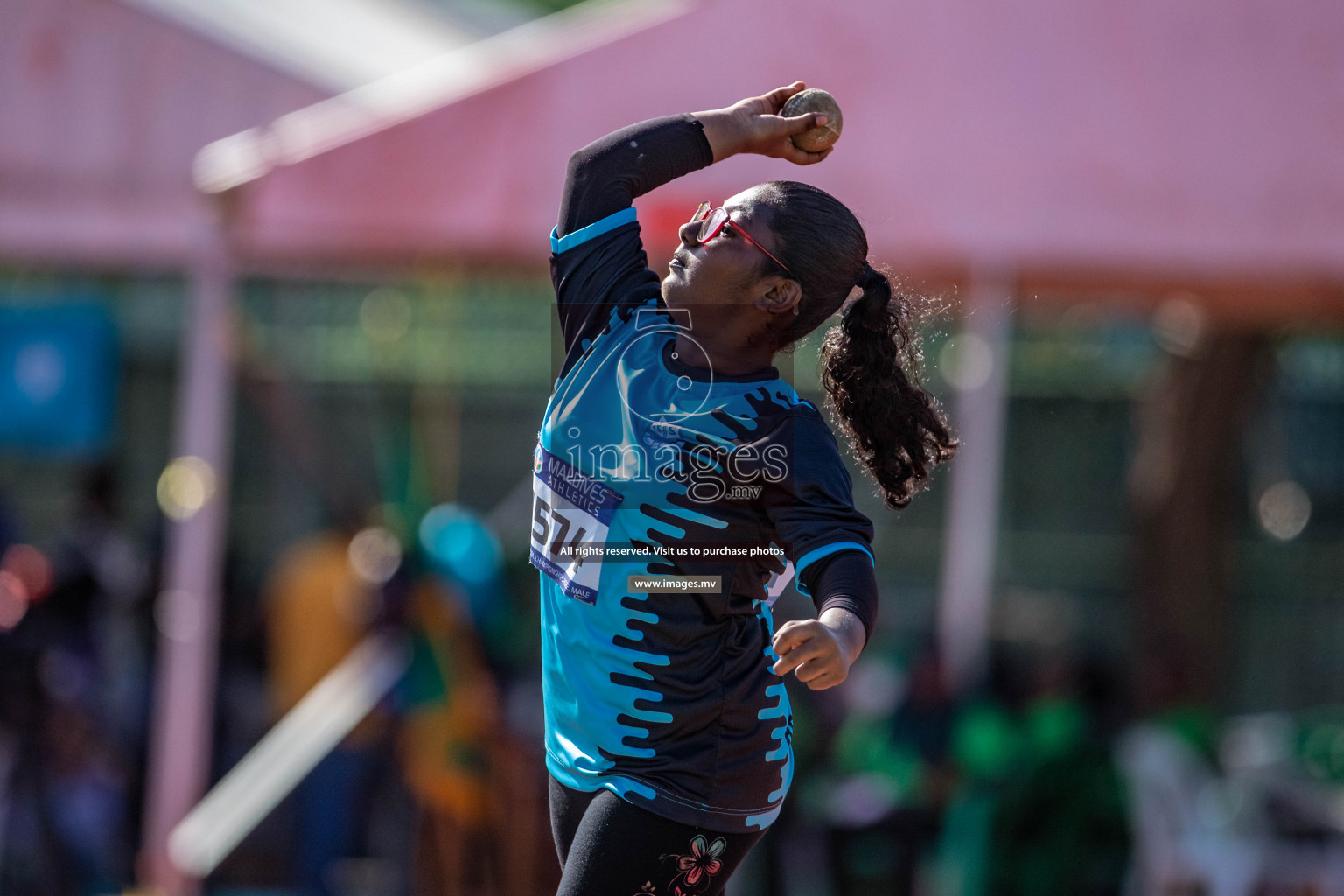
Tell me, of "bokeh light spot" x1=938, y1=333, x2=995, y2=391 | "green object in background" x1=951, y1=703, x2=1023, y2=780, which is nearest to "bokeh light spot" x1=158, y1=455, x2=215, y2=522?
"bokeh light spot" x1=938, y1=333, x2=995, y2=391

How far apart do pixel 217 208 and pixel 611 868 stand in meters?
3.12

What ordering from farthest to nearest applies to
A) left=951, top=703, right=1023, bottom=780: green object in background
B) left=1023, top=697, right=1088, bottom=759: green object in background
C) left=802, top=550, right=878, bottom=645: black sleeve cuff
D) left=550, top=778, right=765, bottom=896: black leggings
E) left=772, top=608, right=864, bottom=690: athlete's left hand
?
left=1023, top=697, right=1088, bottom=759: green object in background, left=951, top=703, right=1023, bottom=780: green object in background, left=550, top=778, right=765, bottom=896: black leggings, left=802, top=550, right=878, bottom=645: black sleeve cuff, left=772, top=608, right=864, bottom=690: athlete's left hand

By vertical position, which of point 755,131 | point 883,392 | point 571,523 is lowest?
point 571,523

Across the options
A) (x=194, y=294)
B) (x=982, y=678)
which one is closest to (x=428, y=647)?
(x=194, y=294)

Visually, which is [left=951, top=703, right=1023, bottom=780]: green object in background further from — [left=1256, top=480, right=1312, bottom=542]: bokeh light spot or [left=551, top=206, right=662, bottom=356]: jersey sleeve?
[left=1256, top=480, right=1312, bottom=542]: bokeh light spot

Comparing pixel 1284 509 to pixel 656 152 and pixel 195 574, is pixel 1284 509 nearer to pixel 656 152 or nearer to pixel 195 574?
pixel 195 574

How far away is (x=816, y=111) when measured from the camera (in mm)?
1840

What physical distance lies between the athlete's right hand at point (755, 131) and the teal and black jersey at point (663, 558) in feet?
0.56

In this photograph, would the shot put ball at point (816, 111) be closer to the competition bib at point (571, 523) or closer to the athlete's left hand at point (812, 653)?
the competition bib at point (571, 523)

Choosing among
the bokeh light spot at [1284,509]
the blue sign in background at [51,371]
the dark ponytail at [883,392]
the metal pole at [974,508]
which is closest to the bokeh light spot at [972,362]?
the metal pole at [974,508]

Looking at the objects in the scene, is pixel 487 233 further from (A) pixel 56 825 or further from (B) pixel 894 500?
(A) pixel 56 825

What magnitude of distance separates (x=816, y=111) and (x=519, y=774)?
3.51 metres

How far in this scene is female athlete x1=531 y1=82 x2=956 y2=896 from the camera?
5.62 feet

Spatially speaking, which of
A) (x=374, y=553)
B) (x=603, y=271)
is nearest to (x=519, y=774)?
(x=374, y=553)
